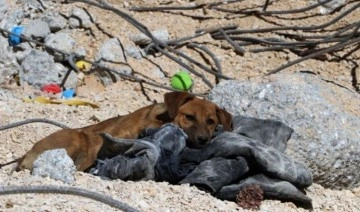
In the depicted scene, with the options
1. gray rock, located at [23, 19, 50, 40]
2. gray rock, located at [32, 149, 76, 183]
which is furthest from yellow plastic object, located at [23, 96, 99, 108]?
gray rock, located at [32, 149, 76, 183]

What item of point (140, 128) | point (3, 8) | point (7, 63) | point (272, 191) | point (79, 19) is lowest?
point (7, 63)

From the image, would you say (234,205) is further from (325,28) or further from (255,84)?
(325,28)

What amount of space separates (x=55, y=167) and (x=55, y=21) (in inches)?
168

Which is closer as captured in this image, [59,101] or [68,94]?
[59,101]

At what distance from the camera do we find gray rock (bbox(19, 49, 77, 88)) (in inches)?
387

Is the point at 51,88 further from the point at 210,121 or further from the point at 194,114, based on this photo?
the point at 210,121

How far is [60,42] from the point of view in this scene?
33.3 feet

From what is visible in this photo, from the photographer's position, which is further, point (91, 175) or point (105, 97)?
point (105, 97)

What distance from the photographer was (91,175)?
6.61m

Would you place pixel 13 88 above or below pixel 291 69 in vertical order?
below

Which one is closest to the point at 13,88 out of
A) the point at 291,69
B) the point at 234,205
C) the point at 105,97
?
the point at 105,97

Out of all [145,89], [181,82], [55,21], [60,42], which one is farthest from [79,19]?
[181,82]

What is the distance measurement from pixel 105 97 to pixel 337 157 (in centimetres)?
289

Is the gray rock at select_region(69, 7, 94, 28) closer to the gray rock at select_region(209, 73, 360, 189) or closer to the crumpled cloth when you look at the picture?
the gray rock at select_region(209, 73, 360, 189)
